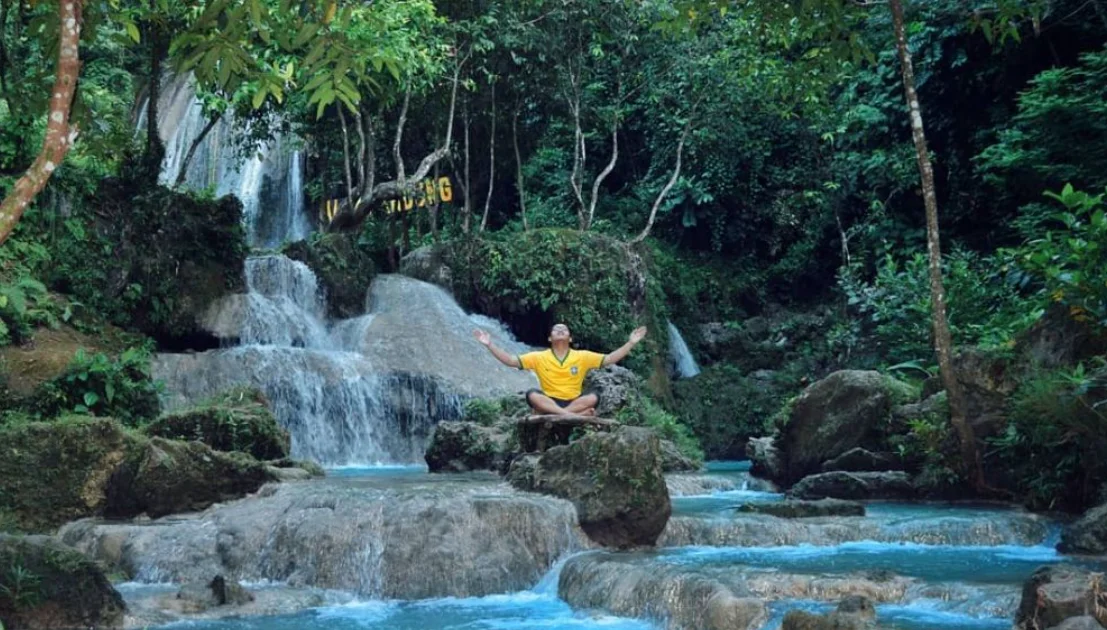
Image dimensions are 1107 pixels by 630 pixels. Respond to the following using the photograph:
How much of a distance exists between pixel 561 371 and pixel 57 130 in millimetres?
7211

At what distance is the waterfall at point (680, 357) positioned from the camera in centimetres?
2292

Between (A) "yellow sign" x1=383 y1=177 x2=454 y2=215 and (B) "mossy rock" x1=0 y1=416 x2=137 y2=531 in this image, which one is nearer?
(B) "mossy rock" x1=0 y1=416 x2=137 y2=531

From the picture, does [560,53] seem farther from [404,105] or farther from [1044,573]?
[1044,573]

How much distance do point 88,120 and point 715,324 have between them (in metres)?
20.0

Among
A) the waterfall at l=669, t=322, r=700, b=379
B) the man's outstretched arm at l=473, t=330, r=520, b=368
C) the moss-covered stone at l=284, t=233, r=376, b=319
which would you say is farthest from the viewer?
the waterfall at l=669, t=322, r=700, b=379

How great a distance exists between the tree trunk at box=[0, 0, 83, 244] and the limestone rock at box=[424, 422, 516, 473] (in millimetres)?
10306

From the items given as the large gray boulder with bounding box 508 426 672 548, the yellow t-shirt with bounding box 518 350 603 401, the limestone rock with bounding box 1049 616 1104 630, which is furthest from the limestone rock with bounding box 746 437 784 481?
the limestone rock with bounding box 1049 616 1104 630

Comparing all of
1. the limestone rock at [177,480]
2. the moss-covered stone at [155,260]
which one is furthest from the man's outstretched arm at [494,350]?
the moss-covered stone at [155,260]

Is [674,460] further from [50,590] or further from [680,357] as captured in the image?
[50,590]

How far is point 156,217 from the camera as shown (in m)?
17.7

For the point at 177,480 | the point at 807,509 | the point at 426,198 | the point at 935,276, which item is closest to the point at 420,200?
the point at 426,198

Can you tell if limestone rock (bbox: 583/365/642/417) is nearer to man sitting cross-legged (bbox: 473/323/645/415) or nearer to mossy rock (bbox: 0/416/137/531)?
man sitting cross-legged (bbox: 473/323/645/415)

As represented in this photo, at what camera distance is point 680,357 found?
2330cm

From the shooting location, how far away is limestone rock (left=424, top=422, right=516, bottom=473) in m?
14.4
